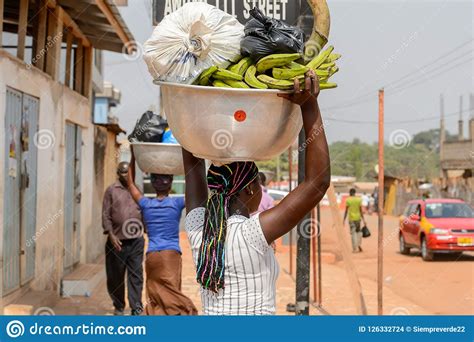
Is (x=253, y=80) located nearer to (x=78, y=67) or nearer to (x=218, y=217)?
(x=218, y=217)

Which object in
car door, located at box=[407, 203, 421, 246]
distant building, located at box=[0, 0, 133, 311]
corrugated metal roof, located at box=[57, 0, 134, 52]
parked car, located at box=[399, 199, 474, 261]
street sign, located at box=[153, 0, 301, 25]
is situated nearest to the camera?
street sign, located at box=[153, 0, 301, 25]

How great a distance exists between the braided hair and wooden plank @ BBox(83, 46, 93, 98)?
33.7 feet

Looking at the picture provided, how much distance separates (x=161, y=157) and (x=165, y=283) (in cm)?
248

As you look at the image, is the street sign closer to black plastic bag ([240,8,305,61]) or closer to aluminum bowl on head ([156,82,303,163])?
black plastic bag ([240,8,305,61])

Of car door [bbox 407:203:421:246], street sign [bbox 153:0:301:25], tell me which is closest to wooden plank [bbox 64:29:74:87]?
street sign [bbox 153:0:301:25]

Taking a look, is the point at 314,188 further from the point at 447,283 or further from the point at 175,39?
the point at 447,283

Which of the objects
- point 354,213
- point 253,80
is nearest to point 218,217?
point 253,80

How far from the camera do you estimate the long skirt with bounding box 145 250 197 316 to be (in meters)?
6.81

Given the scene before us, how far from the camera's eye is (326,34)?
10.4ft

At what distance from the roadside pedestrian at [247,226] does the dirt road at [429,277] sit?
7742 mm

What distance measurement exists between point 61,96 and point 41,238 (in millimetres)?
2187

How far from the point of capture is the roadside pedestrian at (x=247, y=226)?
255 cm

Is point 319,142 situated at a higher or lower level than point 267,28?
lower
